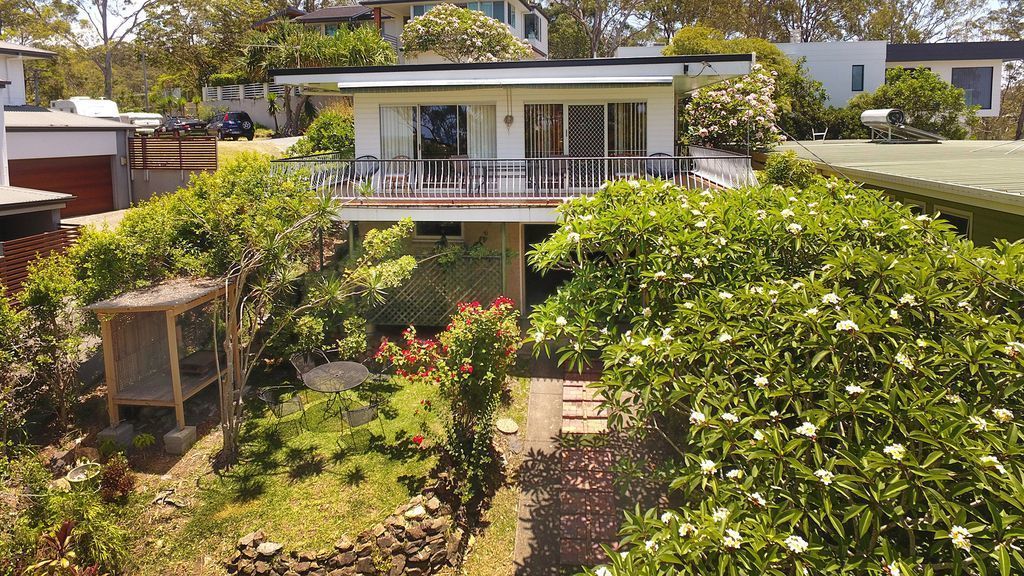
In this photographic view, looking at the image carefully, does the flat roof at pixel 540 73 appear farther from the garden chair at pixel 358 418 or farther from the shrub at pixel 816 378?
the shrub at pixel 816 378

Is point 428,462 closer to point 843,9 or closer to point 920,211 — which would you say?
point 920,211

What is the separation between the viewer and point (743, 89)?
20016 mm

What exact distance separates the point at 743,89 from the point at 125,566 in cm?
1857

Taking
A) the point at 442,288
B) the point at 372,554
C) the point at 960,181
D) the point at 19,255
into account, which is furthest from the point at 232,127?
the point at 960,181

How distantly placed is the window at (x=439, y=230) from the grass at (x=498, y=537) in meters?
7.99

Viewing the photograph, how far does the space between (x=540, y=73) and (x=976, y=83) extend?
3213cm

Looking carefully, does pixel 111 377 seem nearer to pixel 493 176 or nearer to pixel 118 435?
pixel 118 435

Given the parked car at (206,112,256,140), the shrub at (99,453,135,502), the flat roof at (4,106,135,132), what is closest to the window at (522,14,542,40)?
the parked car at (206,112,256,140)

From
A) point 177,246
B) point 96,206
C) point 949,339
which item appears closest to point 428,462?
point 177,246

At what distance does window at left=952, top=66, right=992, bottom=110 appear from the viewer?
36.7 m

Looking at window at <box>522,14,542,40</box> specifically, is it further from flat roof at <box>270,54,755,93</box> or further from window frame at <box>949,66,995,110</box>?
flat roof at <box>270,54,755,93</box>

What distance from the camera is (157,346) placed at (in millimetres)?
11430

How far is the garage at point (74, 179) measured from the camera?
23.3 meters

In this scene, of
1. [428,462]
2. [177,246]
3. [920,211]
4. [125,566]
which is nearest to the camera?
[125,566]
